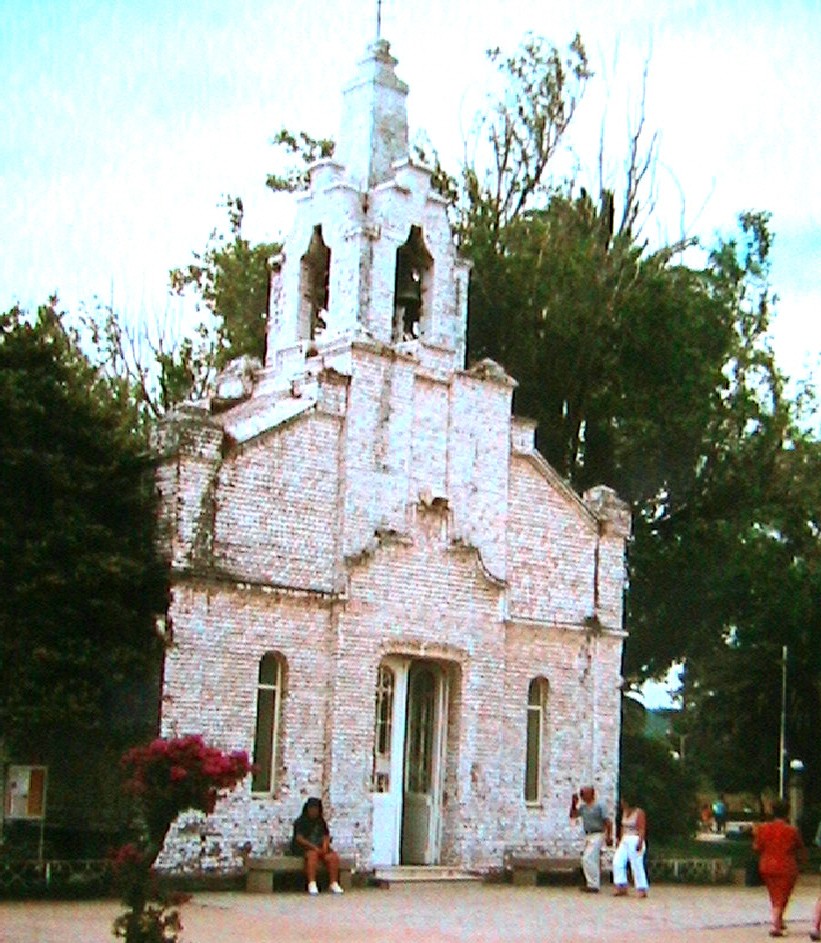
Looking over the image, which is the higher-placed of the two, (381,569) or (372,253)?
(372,253)

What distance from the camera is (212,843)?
20.4 metres

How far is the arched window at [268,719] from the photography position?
844 inches

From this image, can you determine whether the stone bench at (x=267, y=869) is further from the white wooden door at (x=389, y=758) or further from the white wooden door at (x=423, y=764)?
the white wooden door at (x=423, y=764)

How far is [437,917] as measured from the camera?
17984mm

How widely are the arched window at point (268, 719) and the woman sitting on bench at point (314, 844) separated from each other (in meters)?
0.83

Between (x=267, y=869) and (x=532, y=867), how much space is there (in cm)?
474

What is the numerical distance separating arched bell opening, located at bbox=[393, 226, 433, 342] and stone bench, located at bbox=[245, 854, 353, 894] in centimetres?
815

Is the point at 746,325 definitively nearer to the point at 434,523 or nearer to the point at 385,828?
the point at 434,523

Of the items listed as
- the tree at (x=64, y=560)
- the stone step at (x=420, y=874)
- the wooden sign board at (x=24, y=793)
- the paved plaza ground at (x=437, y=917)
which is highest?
the tree at (x=64, y=560)

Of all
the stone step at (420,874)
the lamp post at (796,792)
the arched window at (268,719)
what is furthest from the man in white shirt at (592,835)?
the lamp post at (796,792)

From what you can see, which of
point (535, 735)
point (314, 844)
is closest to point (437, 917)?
point (314, 844)

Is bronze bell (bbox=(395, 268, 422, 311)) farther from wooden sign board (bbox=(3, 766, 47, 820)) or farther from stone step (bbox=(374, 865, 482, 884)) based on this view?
wooden sign board (bbox=(3, 766, 47, 820))

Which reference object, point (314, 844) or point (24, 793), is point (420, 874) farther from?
point (24, 793)

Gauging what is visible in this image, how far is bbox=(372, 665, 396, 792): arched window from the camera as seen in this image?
74.7 ft
